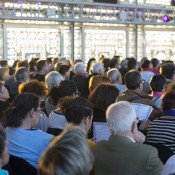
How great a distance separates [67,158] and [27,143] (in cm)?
194

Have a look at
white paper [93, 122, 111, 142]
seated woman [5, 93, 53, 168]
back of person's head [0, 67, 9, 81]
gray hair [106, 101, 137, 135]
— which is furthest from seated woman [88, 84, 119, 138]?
back of person's head [0, 67, 9, 81]

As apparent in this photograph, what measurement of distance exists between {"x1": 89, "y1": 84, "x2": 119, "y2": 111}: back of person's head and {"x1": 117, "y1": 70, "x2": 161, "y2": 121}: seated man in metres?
0.41

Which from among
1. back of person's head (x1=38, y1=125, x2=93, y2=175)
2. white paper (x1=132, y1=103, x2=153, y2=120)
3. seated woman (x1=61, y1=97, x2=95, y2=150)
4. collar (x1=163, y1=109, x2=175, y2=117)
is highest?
back of person's head (x1=38, y1=125, x2=93, y2=175)

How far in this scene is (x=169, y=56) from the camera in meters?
20.5

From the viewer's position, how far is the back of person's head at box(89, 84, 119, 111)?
5172 millimetres

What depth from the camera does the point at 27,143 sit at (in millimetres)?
3805

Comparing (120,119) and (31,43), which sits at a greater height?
(31,43)

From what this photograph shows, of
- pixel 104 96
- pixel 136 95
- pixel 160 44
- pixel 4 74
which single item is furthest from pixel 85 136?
pixel 160 44

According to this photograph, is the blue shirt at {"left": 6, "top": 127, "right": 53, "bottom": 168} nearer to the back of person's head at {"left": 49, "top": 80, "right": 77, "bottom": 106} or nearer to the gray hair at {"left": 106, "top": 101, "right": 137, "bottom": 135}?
the gray hair at {"left": 106, "top": 101, "right": 137, "bottom": 135}

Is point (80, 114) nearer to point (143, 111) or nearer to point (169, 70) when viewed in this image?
point (143, 111)

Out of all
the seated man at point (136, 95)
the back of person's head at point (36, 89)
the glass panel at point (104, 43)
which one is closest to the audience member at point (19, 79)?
the back of person's head at point (36, 89)

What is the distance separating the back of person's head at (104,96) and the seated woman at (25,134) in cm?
119

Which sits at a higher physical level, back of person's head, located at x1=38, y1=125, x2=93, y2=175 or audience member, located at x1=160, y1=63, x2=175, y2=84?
back of person's head, located at x1=38, y1=125, x2=93, y2=175

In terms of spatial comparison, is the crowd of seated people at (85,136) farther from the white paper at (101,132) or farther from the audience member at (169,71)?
the audience member at (169,71)
